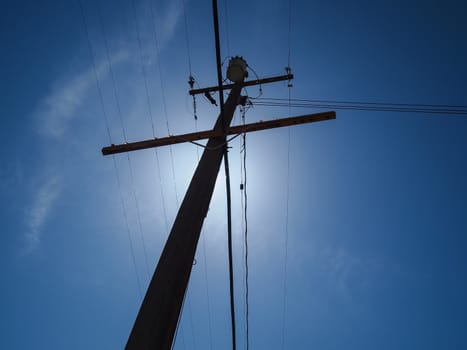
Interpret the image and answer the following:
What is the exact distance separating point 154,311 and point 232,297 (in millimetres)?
2057

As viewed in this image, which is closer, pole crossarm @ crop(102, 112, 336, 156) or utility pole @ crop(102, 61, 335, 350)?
utility pole @ crop(102, 61, 335, 350)

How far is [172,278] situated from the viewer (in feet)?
9.07

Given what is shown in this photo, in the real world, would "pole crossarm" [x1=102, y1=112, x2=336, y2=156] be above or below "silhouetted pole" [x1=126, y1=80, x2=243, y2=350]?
above

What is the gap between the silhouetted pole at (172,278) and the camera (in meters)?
2.40

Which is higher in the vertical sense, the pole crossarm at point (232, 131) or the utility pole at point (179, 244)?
the pole crossarm at point (232, 131)

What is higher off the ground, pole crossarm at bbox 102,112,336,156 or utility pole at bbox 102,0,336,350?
pole crossarm at bbox 102,112,336,156

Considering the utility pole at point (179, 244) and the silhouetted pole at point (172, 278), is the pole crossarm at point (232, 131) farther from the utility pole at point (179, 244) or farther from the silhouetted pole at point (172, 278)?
the silhouetted pole at point (172, 278)

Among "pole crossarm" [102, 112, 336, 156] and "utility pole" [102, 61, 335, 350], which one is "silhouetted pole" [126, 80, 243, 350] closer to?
"utility pole" [102, 61, 335, 350]

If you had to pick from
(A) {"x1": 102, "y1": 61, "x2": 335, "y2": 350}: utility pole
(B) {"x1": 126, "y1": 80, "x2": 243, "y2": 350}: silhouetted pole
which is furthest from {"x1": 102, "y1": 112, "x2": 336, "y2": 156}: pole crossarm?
(B) {"x1": 126, "y1": 80, "x2": 243, "y2": 350}: silhouetted pole

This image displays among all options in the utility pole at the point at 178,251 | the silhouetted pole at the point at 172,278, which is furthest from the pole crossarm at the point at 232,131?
the silhouetted pole at the point at 172,278

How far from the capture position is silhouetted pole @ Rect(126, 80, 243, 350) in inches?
94.6

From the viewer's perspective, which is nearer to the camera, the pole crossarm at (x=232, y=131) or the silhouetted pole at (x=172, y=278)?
the silhouetted pole at (x=172, y=278)

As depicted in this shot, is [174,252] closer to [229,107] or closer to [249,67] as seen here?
[229,107]

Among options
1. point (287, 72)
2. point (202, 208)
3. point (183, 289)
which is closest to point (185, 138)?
point (202, 208)
